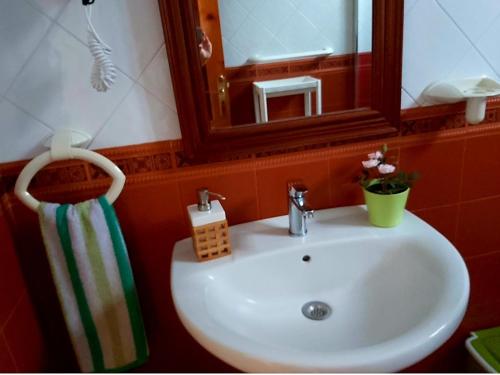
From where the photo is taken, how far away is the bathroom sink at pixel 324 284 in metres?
0.82

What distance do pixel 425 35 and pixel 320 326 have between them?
756mm

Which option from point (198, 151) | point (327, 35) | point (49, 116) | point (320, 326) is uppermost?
point (327, 35)

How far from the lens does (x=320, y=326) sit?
89 centimetres

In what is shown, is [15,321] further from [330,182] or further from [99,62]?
[330,182]

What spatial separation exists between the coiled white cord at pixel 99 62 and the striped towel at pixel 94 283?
25 cm

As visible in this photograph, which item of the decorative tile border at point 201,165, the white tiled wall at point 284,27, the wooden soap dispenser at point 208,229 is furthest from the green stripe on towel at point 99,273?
the white tiled wall at point 284,27

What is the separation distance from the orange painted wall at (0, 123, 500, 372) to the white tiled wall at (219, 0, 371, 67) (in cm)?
26

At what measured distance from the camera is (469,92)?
1.00 m

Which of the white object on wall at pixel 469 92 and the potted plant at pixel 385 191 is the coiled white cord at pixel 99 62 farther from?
the white object on wall at pixel 469 92

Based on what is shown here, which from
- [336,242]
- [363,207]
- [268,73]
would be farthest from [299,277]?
[268,73]

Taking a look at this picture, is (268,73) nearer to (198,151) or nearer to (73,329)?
(198,151)

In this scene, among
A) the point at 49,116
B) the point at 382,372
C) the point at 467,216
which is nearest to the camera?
the point at 382,372

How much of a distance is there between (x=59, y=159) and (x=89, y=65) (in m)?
0.21

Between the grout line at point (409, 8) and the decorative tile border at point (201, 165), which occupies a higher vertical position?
the grout line at point (409, 8)
